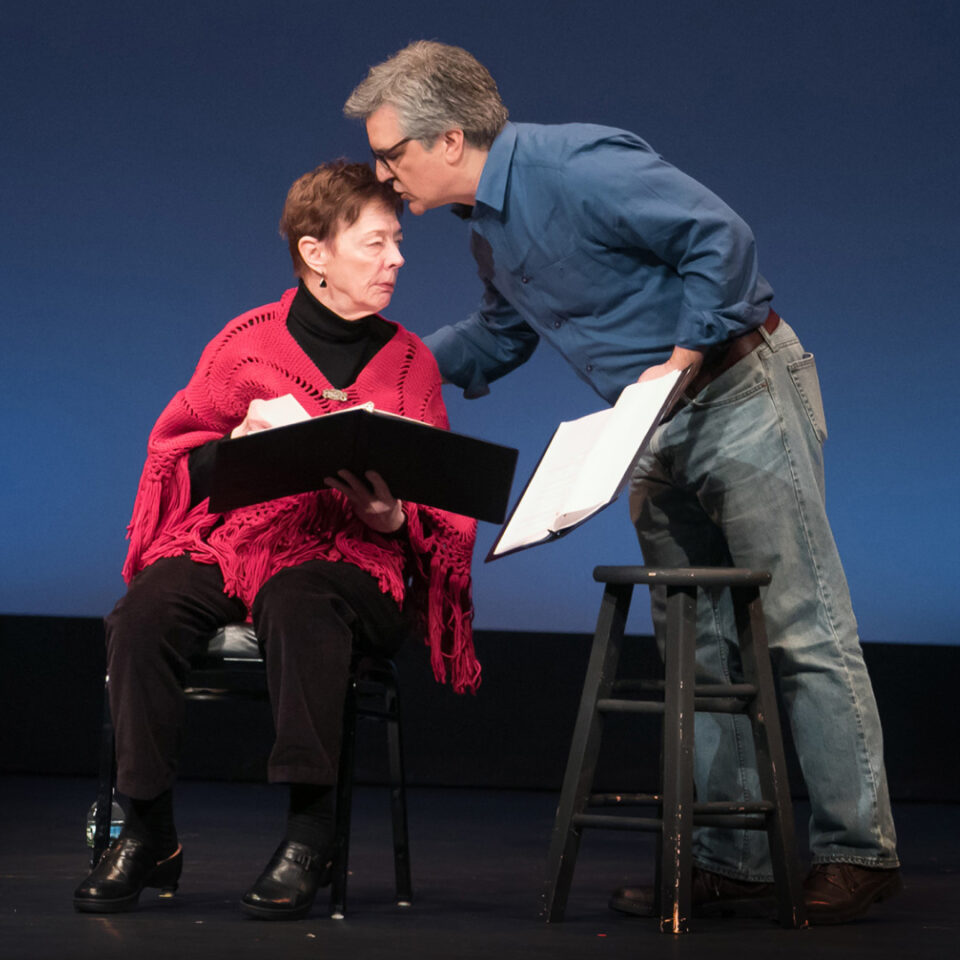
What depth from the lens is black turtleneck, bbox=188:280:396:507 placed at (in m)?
2.08

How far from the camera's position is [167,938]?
150 cm

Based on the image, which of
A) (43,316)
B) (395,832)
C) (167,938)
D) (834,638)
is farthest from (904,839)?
(43,316)

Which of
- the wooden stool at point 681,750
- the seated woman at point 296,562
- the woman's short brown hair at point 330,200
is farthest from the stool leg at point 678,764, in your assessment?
the woman's short brown hair at point 330,200

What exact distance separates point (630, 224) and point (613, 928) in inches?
38.7

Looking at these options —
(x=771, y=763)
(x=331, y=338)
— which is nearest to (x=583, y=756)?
(x=771, y=763)

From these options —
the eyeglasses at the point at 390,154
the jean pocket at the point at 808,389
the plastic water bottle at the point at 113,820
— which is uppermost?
the eyeglasses at the point at 390,154

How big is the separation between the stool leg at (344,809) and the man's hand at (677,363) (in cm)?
59

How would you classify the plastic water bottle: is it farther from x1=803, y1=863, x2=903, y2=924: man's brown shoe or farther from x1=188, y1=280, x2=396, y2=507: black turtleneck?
x1=803, y1=863, x2=903, y2=924: man's brown shoe

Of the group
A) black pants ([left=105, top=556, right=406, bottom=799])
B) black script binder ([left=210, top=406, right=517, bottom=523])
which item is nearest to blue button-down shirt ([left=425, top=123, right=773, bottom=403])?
black script binder ([left=210, top=406, right=517, bottom=523])

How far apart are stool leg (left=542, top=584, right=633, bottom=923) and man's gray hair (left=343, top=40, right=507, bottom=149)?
2.51 ft

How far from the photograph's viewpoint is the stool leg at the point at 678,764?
5.29 ft

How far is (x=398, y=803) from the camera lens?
6.23 feet

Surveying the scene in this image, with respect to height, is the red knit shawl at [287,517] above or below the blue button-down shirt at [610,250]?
below

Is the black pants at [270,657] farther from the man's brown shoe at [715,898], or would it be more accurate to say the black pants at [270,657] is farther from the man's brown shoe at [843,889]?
the man's brown shoe at [843,889]
